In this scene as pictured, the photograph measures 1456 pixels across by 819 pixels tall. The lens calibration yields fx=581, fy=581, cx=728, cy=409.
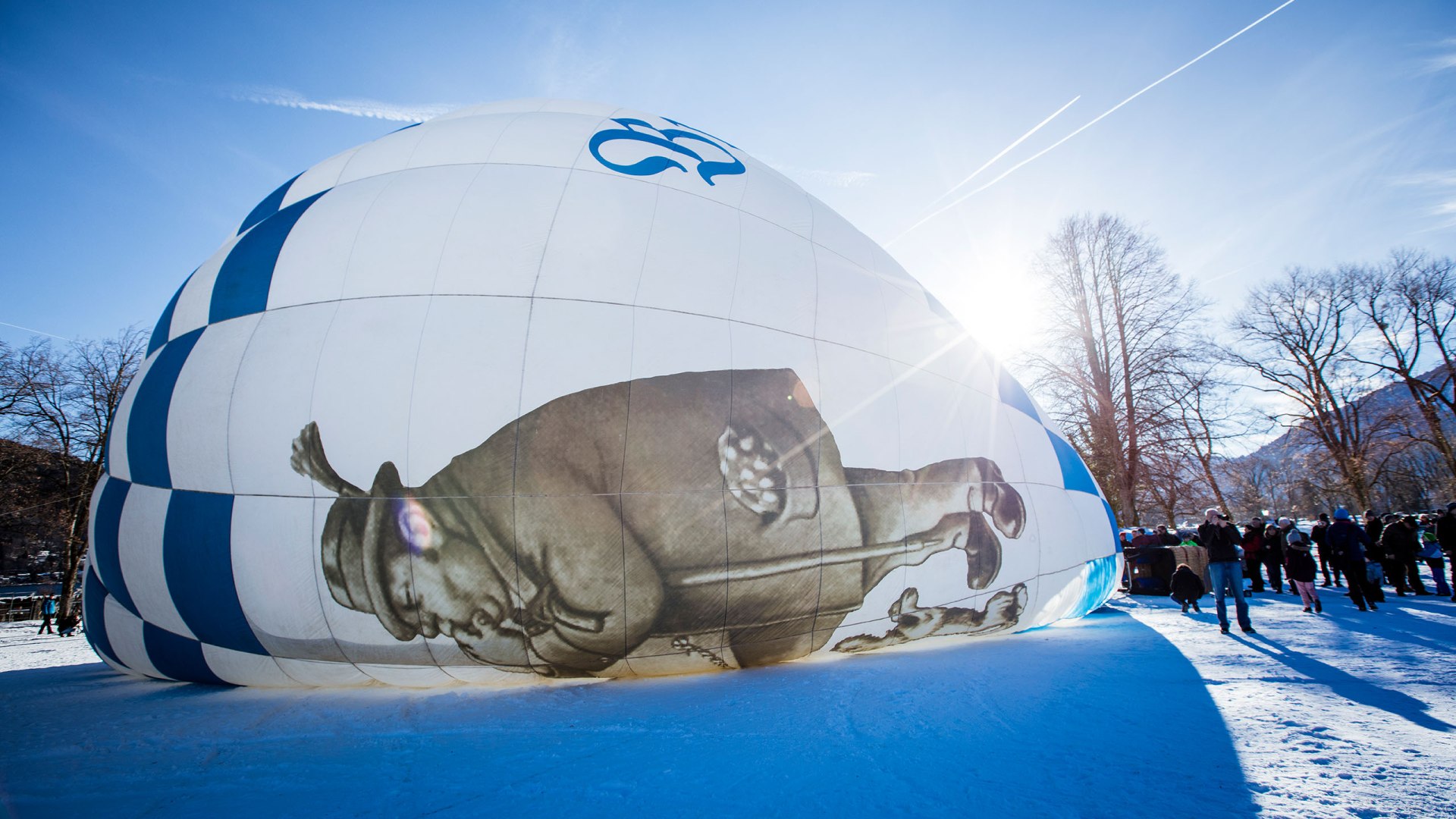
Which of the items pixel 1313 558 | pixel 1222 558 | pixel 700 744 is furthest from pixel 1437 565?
pixel 700 744

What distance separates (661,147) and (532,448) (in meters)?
3.51

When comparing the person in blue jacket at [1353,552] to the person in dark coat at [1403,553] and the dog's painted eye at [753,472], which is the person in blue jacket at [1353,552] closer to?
the person in dark coat at [1403,553]

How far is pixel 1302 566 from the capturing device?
7.78 m

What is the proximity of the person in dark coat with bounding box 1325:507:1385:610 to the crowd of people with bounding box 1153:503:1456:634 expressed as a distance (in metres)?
0.01

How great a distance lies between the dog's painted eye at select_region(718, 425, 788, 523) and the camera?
459cm

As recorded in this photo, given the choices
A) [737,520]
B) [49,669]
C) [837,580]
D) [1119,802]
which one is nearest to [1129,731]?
[1119,802]

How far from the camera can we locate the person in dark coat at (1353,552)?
25.7 feet

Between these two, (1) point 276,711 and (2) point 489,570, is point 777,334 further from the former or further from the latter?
(1) point 276,711

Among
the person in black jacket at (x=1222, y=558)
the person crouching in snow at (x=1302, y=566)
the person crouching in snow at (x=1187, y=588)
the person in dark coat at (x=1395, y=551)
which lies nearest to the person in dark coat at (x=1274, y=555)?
the person in dark coat at (x=1395, y=551)

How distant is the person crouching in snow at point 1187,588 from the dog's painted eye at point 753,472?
7386mm

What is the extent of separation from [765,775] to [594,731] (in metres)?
1.27

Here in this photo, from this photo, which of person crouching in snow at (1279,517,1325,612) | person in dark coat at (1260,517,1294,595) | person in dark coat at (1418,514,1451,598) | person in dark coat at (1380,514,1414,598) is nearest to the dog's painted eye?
person crouching in snow at (1279,517,1325,612)

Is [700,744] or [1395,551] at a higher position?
[1395,551]

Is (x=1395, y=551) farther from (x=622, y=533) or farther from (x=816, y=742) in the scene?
(x=622, y=533)
